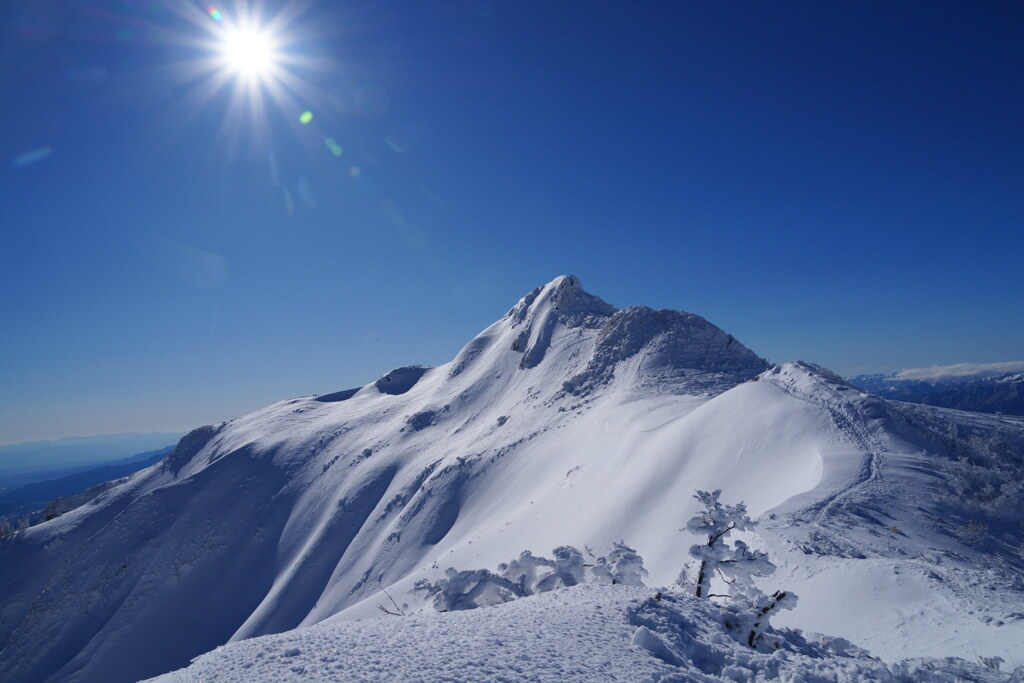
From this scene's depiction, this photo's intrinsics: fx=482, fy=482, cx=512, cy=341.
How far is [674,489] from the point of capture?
1827 cm

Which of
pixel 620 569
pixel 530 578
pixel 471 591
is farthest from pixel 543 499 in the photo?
pixel 620 569

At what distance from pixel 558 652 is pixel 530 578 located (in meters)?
4.15

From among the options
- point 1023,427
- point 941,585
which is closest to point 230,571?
point 941,585

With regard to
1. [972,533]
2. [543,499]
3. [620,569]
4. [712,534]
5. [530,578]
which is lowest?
[543,499]

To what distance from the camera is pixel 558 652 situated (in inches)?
195

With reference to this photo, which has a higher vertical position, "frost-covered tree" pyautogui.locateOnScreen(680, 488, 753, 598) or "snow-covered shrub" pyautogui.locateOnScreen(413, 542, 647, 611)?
"frost-covered tree" pyautogui.locateOnScreen(680, 488, 753, 598)

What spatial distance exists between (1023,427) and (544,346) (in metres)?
37.1

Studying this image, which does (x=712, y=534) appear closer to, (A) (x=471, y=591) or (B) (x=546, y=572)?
(B) (x=546, y=572)

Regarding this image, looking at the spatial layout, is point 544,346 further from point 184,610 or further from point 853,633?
point 853,633

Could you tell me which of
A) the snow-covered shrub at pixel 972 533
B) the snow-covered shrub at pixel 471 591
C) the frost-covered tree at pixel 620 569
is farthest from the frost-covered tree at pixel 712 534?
the snow-covered shrub at pixel 972 533

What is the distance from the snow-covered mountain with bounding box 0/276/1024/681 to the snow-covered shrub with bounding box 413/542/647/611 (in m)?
3.92

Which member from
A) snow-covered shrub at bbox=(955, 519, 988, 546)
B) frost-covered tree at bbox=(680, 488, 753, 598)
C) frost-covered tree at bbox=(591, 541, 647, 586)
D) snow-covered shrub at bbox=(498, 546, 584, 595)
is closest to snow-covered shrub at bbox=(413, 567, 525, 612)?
snow-covered shrub at bbox=(498, 546, 584, 595)

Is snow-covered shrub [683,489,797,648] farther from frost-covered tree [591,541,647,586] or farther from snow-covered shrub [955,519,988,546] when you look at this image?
snow-covered shrub [955,519,988,546]

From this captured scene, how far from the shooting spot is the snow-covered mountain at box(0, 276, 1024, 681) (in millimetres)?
10672
